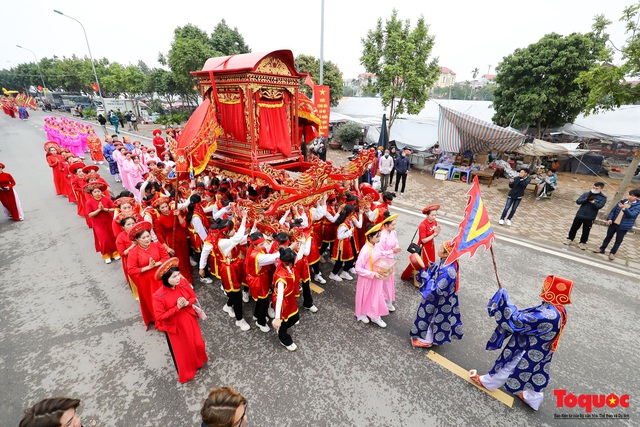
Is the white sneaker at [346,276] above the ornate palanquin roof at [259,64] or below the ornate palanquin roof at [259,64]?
below

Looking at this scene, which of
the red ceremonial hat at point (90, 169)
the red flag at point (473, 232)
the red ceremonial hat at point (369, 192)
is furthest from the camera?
the red ceremonial hat at point (90, 169)

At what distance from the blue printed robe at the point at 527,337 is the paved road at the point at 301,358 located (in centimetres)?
47

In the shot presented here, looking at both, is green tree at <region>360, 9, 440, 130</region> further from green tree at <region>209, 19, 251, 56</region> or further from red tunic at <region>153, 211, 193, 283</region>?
green tree at <region>209, 19, 251, 56</region>

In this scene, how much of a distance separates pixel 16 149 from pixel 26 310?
68.9ft

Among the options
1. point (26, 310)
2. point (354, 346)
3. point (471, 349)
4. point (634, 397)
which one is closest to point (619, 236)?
point (634, 397)

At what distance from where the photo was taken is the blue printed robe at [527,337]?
309cm

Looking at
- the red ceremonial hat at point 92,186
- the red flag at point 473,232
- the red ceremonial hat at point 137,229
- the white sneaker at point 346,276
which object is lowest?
the white sneaker at point 346,276

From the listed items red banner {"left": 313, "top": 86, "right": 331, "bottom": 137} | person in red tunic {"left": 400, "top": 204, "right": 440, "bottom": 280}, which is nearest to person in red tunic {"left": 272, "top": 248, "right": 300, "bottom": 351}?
person in red tunic {"left": 400, "top": 204, "right": 440, "bottom": 280}

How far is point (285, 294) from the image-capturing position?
3.96 metres

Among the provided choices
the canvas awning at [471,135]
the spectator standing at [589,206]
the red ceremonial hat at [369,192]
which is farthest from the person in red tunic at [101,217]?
the canvas awning at [471,135]

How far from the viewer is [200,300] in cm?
546

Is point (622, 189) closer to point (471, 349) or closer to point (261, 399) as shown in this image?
point (471, 349)

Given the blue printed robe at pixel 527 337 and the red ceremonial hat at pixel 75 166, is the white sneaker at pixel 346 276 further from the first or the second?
the red ceremonial hat at pixel 75 166

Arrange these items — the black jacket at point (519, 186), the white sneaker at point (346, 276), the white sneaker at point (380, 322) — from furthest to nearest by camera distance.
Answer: the black jacket at point (519, 186) → the white sneaker at point (346, 276) → the white sneaker at point (380, 322)
